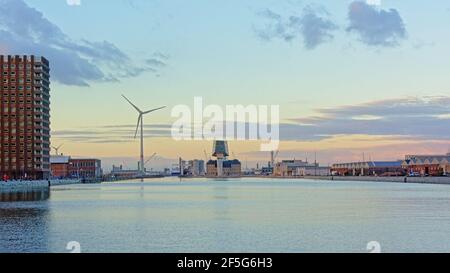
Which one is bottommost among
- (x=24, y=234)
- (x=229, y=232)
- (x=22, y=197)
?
(x=22, y=197)

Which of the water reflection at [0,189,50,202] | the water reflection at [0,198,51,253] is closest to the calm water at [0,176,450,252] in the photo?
the water reflection at [0,198,51,253]

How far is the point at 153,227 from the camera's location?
60531 millimetres

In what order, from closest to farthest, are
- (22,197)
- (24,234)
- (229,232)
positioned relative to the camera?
(24,234)
(229,232)
(22,197)

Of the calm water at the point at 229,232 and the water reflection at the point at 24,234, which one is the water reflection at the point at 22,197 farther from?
the water reflection at the point at 24,234

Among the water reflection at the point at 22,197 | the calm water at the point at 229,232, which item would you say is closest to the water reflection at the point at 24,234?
the calm water at the point at 229,232

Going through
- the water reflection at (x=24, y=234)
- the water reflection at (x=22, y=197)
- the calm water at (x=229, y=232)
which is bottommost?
the water reflection at (x=22, y=197)

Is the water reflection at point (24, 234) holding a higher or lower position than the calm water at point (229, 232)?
higher

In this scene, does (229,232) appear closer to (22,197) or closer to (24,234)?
(24,234)

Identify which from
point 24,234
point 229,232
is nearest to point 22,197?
point 24,234

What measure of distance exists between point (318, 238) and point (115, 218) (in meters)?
31.2

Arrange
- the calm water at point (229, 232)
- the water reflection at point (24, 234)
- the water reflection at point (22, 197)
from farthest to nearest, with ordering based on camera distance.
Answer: the water reflection at point (22, 197) < the calm water at point (229, 232) < the water reflection at point (24, 234)
